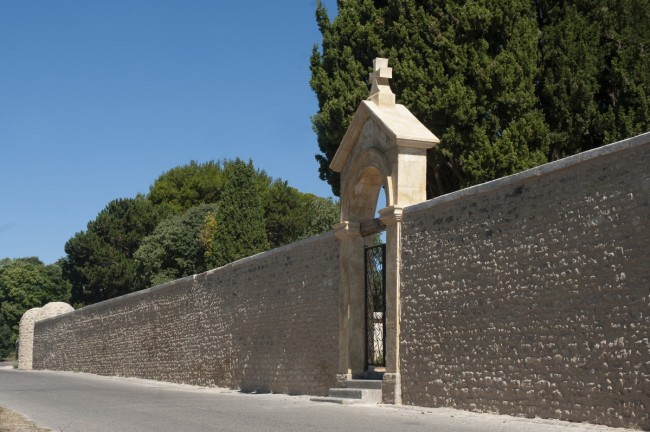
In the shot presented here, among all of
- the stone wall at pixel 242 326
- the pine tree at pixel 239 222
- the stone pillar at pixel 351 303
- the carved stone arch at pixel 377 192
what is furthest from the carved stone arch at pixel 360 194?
the pine tree at pixel 239 222

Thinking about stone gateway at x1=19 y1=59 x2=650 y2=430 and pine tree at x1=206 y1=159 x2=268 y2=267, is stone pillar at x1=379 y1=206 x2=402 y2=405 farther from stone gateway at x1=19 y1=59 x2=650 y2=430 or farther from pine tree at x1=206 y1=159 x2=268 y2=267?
pine tree at x1=206 y1=159 x2=268 y2=267

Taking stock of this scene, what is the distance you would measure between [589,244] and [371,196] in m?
6.19

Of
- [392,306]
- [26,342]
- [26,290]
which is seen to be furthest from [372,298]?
[26,290]

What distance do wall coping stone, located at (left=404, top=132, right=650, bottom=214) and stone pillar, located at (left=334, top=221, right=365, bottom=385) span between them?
2.30 metres

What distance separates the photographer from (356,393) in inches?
539

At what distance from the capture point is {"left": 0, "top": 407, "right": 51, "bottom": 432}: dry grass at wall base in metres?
9.82

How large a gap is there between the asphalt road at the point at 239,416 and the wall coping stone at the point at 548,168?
2989 millimetres

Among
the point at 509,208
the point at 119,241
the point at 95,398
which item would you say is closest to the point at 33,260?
the point at 119,241

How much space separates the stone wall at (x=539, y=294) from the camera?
9008 mm

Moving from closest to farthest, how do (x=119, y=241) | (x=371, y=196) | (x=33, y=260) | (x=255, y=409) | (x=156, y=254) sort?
(x=255, y=409) < (x=371, y=196) < (x=156, y=254) < (x=119, y=241) < (x=33, y=260)

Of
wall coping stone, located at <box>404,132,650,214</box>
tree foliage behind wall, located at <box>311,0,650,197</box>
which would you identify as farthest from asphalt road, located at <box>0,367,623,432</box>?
tree foliage behind wall, located at <box>311,0,650,197</box>

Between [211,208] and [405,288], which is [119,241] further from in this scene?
[405,288]

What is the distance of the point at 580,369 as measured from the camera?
31.3ft

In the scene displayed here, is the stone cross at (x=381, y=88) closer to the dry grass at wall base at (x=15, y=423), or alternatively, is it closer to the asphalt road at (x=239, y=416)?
the asphalt road at (x=239, y=416)
